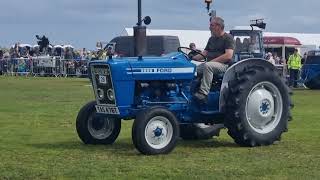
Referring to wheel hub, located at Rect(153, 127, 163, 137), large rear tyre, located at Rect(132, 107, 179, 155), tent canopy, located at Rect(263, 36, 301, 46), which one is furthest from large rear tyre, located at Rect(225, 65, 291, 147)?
tent canopy, located at Rect(263, 36, 301, 46)

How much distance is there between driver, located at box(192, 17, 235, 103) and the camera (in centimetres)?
1073

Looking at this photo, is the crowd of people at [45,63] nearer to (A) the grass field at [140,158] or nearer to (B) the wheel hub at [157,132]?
(A) the grass field at [140,158]

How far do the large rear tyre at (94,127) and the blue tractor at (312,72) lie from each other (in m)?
22.1

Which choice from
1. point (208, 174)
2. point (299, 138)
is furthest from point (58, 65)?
point (208, 174)

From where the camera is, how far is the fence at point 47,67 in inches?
1799

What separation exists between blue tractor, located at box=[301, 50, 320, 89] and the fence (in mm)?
15804

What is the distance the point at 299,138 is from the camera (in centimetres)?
1205

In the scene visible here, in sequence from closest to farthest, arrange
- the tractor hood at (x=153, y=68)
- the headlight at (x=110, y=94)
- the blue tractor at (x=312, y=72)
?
the tractor hood at (x=153, y=68)
the headlight at (x=110, y=94)
the blue tractor at (x=312, y=72)

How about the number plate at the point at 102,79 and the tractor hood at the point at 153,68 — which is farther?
the number plate at the point at 102,79

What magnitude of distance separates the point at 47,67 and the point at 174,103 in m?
36.7

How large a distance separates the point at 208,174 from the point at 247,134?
2.73 m

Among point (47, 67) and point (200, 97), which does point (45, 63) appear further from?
point (200, 97)

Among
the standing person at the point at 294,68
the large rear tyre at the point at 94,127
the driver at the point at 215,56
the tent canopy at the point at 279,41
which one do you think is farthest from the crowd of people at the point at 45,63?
the driver at the point at 215,56

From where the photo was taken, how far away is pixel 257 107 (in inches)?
441
